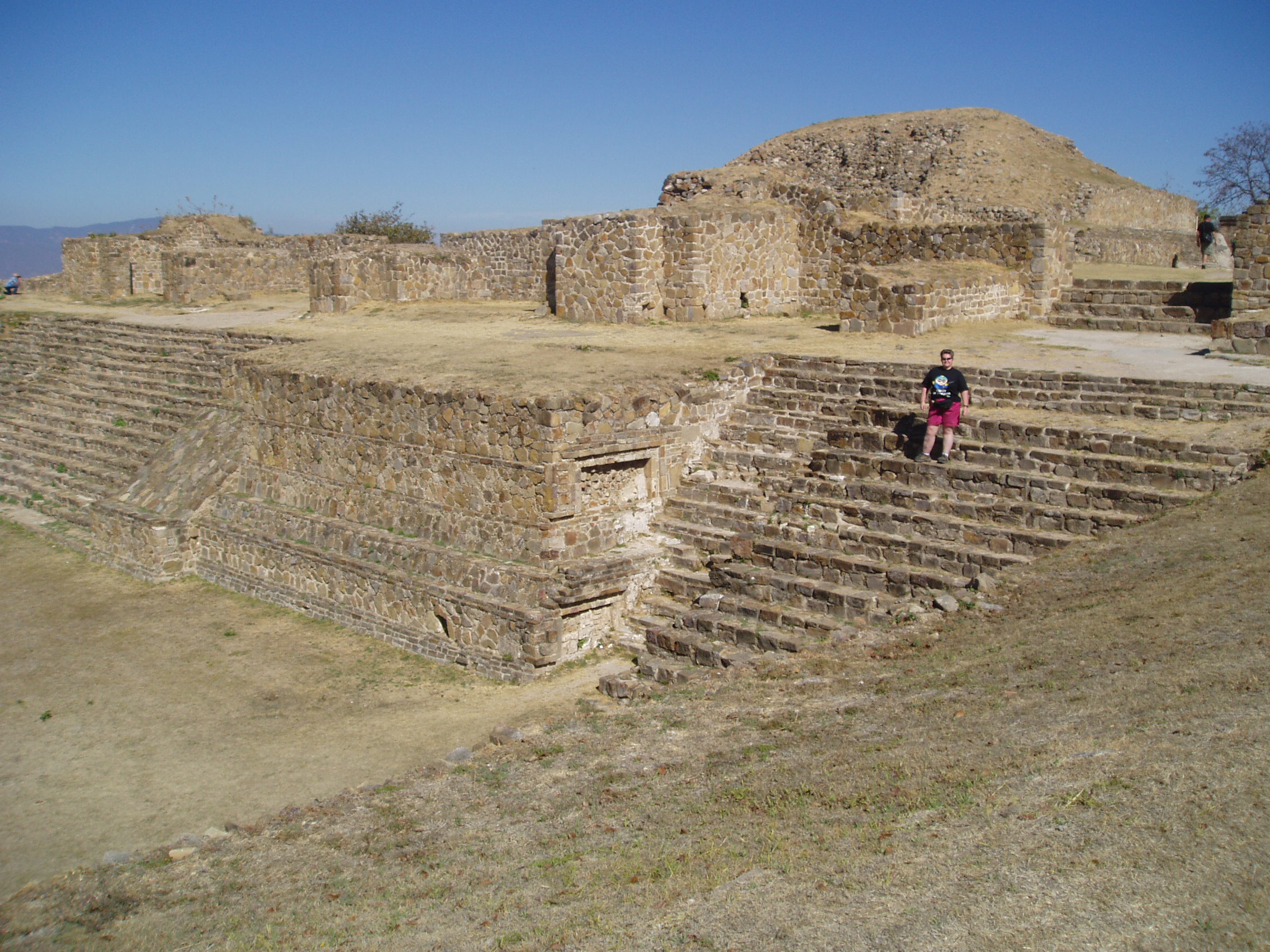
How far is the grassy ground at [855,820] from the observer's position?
422 cm

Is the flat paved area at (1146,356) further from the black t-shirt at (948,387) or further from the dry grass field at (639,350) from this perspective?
the black t-shirt at (948,387)

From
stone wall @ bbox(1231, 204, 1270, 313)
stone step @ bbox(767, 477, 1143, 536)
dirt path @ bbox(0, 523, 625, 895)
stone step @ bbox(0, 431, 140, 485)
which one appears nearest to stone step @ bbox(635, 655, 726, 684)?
dirt path @ bbox(0, 523, 625, 895)

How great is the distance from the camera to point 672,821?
5883mm

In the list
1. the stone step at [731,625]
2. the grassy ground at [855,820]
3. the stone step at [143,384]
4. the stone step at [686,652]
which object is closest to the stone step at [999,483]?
the grassy ground at [855,820]

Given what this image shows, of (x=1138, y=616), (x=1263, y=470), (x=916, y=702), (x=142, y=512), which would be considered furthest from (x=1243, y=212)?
(x=142, y=512)

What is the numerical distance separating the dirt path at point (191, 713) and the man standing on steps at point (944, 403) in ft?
13.3

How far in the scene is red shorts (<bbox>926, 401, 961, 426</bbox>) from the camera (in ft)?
34.8

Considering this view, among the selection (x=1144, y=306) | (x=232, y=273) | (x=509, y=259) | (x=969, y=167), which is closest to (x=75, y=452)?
(x=509, y=259)

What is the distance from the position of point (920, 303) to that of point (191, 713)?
10.4 m

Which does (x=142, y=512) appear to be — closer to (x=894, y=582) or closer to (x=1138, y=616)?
(x=894, y=582)

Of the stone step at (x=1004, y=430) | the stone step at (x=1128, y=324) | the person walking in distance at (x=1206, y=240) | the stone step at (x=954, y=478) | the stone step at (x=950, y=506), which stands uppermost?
the person walking in distance at (x=1206, y=240)

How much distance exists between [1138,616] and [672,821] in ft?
11.6

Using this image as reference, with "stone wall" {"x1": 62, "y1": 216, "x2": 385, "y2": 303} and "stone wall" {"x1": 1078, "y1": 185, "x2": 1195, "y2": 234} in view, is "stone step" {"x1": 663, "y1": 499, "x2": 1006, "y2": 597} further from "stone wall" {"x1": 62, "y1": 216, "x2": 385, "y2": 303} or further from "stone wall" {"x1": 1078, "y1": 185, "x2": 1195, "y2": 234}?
"stone wall" {"x1": 1078, "y1": 185, "x2": 1195, "y2": 234}

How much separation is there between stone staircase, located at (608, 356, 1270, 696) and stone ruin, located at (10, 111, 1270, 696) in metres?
0.03
